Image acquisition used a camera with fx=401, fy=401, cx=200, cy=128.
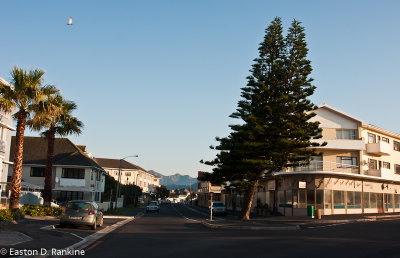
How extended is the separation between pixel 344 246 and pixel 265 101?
821 inches

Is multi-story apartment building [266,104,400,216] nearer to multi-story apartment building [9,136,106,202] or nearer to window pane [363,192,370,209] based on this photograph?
window pane [363,192,370,209]

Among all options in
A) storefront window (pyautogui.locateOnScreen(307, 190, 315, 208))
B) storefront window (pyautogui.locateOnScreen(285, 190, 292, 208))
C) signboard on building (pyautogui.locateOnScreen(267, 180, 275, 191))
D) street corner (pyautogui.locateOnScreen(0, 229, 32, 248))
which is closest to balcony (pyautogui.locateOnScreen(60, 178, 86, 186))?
signboard on building (pyautogui.locateOnScreen(267, 180, 275, 191))

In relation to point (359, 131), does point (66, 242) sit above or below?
below

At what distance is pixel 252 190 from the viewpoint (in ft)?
110

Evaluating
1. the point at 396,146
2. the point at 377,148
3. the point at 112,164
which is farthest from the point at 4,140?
the point at 112,164

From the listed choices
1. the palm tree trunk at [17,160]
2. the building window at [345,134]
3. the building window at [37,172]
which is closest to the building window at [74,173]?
the building window at [37,172]

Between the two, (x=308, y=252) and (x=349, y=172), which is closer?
(x=308, y=252)

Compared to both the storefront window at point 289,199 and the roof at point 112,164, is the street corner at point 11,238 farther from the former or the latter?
the roof at point 112,164

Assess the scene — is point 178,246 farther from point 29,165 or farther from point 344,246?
point 29,165

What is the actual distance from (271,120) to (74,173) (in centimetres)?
2855

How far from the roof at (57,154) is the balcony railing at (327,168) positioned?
25561 mm

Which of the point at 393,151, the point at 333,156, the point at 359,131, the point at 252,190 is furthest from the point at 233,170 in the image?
the point at 393,151

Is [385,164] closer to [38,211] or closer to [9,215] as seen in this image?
[38,211]

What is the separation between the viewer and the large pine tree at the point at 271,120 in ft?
106
